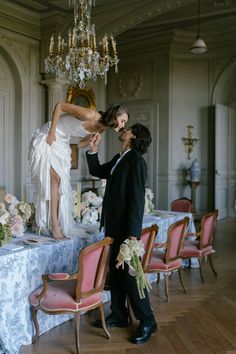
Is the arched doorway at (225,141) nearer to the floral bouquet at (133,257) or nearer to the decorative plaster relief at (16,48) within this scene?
the decorative plaster relief at (16,48)

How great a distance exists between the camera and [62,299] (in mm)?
2877

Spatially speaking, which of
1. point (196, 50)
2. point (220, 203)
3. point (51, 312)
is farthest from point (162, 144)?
point (51, 312)

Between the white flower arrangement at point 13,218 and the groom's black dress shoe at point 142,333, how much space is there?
1.23 meters

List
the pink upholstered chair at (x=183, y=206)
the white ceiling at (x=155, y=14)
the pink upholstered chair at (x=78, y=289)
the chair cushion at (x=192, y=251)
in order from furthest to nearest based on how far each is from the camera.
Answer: the white ceiling at (x=155, y=14) → the pink upholstered chair at (x=183, y=206) → the chair cushion at (x=192, y=251) → the pink upholstered chair at (x=78, y=289)

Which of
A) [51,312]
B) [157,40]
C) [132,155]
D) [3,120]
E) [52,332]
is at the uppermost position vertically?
[157,40]

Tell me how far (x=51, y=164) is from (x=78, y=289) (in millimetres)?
1089

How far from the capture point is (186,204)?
233 inches

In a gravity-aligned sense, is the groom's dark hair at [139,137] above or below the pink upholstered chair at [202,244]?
above

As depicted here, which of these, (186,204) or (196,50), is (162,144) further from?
(186,204)

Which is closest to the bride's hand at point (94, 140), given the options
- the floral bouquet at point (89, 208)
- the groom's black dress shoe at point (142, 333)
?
the floral bouquet at point (89, 208)

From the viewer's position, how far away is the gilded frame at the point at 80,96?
845 cm

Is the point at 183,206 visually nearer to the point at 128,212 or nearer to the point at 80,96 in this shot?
the point at 128,212

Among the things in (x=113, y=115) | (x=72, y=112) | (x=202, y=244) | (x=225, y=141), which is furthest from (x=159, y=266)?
(x=225, y=141)

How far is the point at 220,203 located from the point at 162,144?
1947 mm
